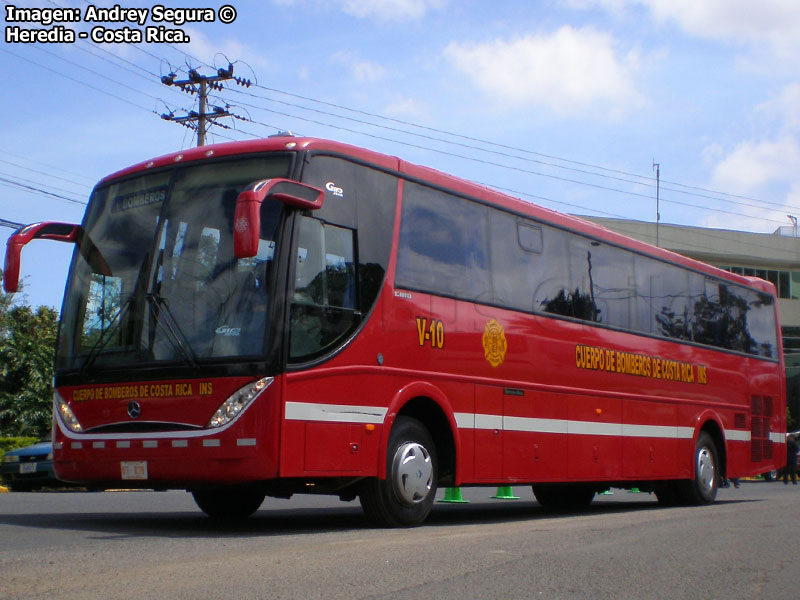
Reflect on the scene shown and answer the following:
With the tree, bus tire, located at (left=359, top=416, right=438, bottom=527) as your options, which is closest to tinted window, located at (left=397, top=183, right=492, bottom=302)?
bus tire, located at (left=359, top=416, right=438, bottom=527)

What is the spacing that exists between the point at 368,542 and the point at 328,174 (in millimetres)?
3220

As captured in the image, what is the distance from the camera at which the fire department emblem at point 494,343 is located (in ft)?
37.7

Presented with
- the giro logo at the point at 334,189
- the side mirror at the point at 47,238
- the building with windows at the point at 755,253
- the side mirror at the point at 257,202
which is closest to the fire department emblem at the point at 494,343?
the giro logo at the point at 334,189

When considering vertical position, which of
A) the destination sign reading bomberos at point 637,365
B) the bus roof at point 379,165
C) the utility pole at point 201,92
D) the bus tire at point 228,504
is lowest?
the bus tire at point 228,504

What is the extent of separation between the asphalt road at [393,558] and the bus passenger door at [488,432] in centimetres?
58

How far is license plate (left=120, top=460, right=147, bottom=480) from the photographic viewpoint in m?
9.25

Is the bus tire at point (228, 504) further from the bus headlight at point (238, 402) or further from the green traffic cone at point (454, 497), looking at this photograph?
the green traffic cone at point (454, 497)

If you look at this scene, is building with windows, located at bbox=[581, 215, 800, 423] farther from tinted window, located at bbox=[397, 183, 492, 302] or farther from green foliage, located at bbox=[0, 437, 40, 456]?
tinted window, located at bbox=[397, 183, 492, 302]

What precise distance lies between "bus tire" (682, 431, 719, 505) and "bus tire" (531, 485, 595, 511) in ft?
4.79

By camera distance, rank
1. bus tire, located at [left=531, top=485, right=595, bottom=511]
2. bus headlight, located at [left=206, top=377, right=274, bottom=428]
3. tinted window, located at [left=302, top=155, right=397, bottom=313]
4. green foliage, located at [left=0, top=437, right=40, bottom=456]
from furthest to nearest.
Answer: green foliage, located at [left=0, top=437, right=40, bottom=456]
bus tire, located at [left=531, top=485, right=595, bottom=511]
tinted window, located at [left=302, top=155, right=397, bottom=313]
bus headlight, located at [left=206, top=377, right=274, bottom=428]

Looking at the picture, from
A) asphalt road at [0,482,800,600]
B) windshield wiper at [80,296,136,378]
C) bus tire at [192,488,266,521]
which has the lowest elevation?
asphalt road at [0,482,800,600]

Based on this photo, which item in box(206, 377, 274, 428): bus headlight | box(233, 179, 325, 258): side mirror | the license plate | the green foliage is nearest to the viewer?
box(233, 179, 325, 258): side mirror

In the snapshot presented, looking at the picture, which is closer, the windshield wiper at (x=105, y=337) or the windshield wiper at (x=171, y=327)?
the windshield wiper at (x=171, y=327)

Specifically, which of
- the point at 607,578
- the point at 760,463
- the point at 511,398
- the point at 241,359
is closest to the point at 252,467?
the point at 241,359
